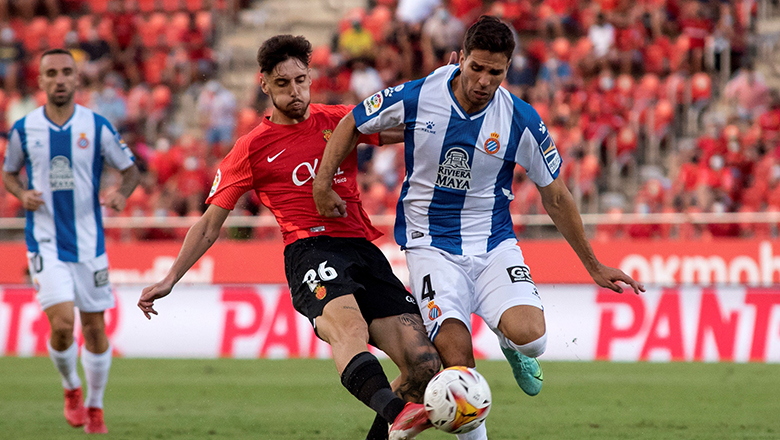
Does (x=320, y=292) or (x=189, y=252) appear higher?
(x=189, y=252)

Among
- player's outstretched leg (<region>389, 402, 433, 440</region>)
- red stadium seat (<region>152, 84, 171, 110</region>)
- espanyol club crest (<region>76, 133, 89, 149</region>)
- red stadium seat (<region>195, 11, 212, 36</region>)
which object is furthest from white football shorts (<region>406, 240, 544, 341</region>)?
red stadium seat (<region>195, 11, 212, 36</region>)

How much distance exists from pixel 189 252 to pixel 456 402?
78.3 inches

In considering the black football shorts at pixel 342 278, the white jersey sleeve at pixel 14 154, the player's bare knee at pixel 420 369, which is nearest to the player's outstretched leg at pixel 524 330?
the player's bare knee at pixel 420 369

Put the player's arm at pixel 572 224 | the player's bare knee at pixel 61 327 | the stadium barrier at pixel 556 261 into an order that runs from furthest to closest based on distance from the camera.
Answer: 1. the stadium barrier at pixel 556 261
2. the player's bare knee at pixel 61 327
3. the player's arm at pixel 572 224

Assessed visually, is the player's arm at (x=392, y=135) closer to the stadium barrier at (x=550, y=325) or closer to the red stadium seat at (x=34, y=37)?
the stadium barrier at (x=550, y=325)

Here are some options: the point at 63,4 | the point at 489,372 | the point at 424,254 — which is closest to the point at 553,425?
the point at 424,254

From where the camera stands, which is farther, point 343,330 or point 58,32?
point 58,32

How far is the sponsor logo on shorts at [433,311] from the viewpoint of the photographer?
18.8 ft

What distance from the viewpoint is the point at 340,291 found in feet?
18.7

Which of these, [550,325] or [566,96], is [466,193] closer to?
[550,325]

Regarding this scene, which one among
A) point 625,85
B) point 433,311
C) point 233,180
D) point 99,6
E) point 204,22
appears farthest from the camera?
point 99,6

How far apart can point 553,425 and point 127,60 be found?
16.2m

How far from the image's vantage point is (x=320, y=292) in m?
Result: 5.70

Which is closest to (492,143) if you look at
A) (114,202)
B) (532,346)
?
(532,346)
